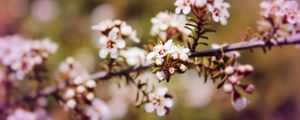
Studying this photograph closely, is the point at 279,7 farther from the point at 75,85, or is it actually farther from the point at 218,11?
the point at 75,85

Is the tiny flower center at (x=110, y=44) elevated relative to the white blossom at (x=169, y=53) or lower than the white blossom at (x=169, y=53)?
elevated

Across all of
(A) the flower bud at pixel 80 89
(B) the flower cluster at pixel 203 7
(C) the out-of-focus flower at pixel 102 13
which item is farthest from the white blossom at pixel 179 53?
(C) the out-of-focus flower at pixel 102 13

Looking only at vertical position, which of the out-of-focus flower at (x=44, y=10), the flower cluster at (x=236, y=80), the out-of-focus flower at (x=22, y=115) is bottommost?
the flower cluster at (x=236, y=80)

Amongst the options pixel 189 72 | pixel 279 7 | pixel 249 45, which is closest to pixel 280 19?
pixel 279 7

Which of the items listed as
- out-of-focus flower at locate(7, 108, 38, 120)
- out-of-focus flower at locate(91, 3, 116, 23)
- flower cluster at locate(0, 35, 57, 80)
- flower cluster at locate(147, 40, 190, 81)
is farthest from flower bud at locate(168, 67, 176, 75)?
out-of-focus flower at locate(91, 3, 116, 23)

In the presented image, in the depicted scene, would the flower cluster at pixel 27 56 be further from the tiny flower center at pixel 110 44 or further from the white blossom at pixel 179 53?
the white blossom at pixel 179 53

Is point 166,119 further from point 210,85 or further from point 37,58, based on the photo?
point 37,58
